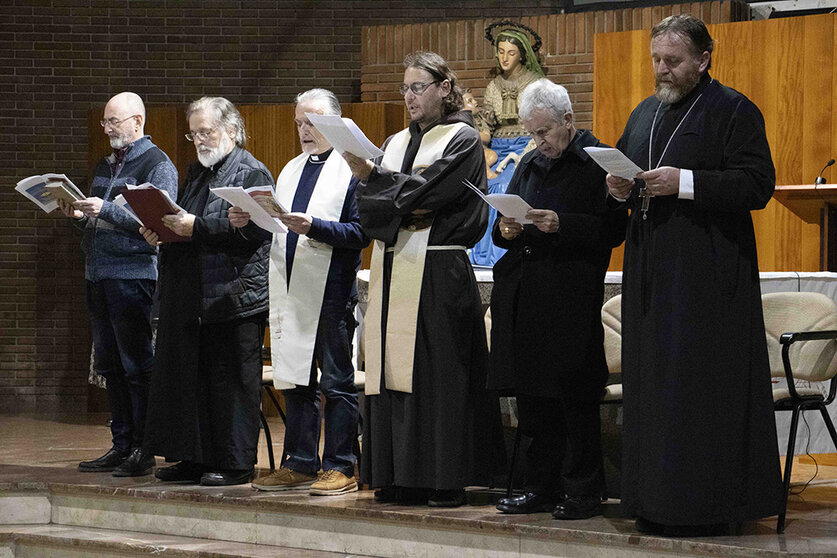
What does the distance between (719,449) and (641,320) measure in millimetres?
478

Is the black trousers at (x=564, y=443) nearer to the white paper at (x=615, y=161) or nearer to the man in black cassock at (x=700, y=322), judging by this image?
the man in black cassock at (x=700, y=322)

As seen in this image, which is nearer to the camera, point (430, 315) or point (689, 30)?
point (689, 30)

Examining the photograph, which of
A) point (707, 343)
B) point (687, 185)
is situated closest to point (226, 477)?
point (707, 343)

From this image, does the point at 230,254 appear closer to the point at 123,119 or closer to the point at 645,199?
the point at 123,119

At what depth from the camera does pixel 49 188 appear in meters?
5.02

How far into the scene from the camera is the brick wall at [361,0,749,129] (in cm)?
825

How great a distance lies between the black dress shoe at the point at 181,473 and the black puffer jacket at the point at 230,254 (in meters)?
0.69

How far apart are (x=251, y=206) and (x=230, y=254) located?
0.54 metres

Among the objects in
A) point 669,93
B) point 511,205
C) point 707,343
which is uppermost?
point 669,93

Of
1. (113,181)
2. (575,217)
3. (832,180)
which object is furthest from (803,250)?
(113,181)

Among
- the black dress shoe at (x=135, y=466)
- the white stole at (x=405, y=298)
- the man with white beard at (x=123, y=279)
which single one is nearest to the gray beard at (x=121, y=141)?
the man with white beard at (x=123, y=279)

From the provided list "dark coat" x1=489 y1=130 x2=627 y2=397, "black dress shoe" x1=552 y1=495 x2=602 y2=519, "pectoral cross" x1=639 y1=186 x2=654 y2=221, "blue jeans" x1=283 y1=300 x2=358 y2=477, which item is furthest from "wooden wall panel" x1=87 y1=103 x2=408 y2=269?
"pectoral cross" x1=639 y1=186 x2=654 y2=221

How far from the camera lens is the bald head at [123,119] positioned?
5.32 meters

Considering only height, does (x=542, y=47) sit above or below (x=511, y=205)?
above
